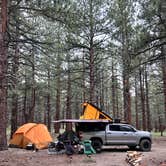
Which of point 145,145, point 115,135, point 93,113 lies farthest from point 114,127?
point 145,145

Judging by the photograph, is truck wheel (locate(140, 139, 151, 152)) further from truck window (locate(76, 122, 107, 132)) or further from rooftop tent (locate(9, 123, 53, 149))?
rooftop tent (locate(9, 123, 53, 149))

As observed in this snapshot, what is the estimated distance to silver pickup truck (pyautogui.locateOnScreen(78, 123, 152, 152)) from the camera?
691 inches

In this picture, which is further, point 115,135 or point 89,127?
point 115,135

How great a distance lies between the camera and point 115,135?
18000mm

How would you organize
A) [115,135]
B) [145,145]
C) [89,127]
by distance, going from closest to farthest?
[89,127] → [115,135] → [145,145]

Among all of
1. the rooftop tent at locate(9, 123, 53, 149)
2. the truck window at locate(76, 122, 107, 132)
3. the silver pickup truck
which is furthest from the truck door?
the rooftop tent at locate(9, 123, 53, 149)

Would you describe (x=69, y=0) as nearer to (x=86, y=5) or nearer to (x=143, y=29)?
(x=143, y=29)

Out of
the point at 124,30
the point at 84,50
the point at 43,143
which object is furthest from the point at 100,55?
the point at 43,143

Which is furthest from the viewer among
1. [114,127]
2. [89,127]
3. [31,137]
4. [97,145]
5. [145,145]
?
[31,137]

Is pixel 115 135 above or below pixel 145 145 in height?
above

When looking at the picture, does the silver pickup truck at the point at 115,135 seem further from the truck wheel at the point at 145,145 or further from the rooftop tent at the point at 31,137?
the rooftop tent at the point at 31,137

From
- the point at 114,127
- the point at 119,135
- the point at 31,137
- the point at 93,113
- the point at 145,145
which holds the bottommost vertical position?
the point at 145,145

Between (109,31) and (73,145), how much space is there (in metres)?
10.1

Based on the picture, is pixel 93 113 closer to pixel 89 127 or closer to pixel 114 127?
pixel 89 127
